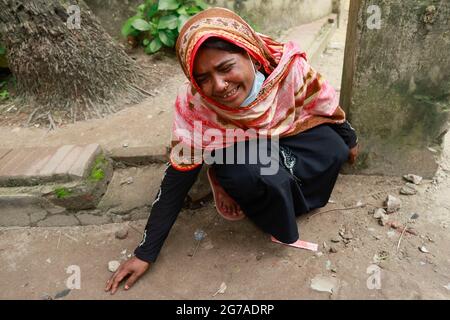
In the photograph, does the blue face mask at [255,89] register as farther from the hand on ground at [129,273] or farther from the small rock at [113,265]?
the small rock at [113,265]

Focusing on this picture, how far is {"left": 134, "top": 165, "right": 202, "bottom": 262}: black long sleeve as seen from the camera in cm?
153

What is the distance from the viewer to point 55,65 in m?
2.72

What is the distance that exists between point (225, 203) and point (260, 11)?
10.3 feet

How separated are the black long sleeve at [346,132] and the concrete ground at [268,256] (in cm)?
29

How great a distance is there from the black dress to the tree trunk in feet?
5.03

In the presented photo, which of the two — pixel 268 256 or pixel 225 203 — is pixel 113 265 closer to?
pixel 225 203

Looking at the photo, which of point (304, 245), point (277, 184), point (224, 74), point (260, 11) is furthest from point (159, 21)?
point (304, 245)

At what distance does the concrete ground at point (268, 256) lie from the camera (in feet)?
4.98

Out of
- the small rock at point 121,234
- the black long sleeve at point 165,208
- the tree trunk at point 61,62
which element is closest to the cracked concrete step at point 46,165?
the small rock at point 121,234

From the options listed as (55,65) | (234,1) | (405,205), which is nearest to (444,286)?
(405,205)

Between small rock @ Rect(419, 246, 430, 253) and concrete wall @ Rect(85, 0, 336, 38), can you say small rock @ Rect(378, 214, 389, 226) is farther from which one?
concrete wall @ Rect(85, 0, 336, 38)

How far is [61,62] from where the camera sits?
2.72 meters
